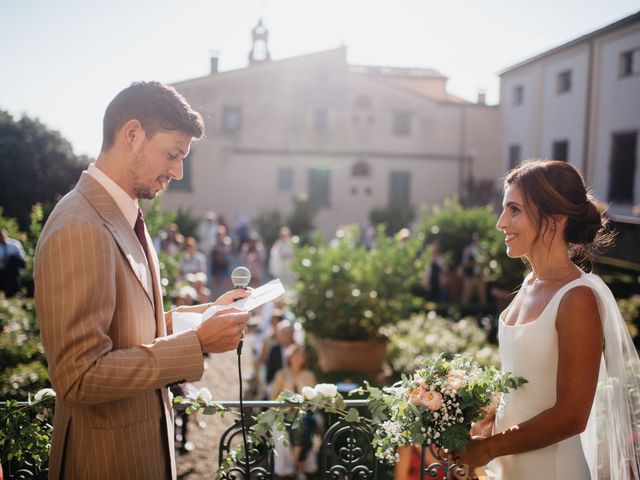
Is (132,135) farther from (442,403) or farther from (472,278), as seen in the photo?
(472,278)

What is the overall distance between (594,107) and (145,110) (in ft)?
76.1

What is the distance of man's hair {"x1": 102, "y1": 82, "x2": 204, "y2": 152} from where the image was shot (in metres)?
2.05

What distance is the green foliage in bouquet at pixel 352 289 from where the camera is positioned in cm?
904

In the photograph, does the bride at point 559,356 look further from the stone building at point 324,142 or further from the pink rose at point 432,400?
the stone building at point 324,142

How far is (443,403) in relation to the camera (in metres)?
2.34

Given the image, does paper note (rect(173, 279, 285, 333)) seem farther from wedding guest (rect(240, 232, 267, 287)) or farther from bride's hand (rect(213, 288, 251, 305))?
wedding guest (rect(240, 232, 267, 287))

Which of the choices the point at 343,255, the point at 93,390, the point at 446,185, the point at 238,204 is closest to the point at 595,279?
the point at 93,390

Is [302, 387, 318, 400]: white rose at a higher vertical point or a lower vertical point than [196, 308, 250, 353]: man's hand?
lower

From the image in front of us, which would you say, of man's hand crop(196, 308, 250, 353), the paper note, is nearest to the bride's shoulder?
the paper note

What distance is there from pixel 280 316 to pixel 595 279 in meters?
6.17

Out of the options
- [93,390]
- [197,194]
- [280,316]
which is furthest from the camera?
[197,194]

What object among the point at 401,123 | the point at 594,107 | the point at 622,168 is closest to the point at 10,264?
the point at 622,168

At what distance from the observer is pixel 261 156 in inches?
1182

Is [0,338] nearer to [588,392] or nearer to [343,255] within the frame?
[343,255]
